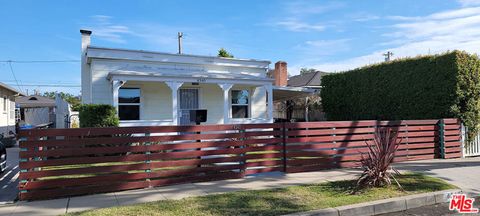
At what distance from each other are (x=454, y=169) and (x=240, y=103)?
9761mm

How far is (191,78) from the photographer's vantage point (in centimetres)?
1391

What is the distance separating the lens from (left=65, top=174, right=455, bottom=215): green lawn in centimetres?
504

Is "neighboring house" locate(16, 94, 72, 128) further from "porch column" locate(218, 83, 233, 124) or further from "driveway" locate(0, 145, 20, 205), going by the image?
"porch column" locate(218, 83, 233, 124)

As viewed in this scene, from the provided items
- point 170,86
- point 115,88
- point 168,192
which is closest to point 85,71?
point 115,88

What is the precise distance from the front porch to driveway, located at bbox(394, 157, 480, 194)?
7.57 meters

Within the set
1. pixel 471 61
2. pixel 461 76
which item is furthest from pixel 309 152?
pixel 471 61

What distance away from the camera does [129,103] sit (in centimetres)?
1401

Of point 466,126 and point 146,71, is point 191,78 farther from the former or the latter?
point 466,126

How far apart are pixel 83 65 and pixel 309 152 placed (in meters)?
10.9

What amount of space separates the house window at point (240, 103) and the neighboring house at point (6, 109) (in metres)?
11.9

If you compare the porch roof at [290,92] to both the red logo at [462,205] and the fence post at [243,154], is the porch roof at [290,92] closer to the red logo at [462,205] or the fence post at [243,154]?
the fence post at [243,154]

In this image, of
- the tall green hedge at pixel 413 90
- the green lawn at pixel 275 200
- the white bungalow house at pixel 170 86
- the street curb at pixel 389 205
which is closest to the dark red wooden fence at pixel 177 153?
the green lawn at pixel 275 200

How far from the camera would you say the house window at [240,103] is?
1643cm

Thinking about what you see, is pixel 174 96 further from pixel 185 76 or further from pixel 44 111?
pixel 44 111
